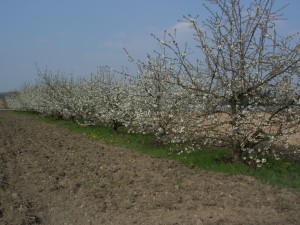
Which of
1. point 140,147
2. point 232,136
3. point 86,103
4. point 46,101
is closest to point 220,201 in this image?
point 232,136

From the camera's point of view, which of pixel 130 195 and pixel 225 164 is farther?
pixel 225 164

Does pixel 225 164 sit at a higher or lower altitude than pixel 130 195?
higher

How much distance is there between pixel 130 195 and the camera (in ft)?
22.9

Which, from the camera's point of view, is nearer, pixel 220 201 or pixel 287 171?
pixel 220 201

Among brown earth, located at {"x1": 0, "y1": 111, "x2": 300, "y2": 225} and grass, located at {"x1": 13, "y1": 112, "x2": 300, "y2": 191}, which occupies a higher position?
grass, located at {"x1": 13, "y1": 112, "x2": 300, "y2": 191}

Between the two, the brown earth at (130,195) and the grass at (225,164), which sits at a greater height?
the grass at (225,164)

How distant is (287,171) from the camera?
858 cm

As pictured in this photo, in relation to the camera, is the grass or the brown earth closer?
the brown earth

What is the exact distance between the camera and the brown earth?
232 inches

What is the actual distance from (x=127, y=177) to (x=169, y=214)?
2267 mm

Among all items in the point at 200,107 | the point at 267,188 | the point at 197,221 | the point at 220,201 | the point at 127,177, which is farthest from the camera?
the point at 200,107

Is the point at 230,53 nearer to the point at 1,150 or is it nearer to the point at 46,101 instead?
the point at 1,150

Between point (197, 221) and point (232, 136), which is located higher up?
point (232, 136)

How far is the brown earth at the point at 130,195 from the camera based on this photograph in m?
5.90
